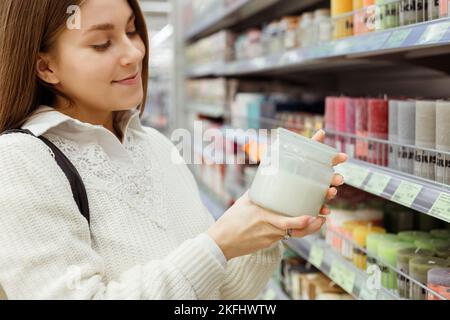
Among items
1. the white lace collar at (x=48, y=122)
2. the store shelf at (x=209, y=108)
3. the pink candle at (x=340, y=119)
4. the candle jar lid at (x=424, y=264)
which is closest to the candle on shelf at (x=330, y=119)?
the pink candle at (x=340, y=119)

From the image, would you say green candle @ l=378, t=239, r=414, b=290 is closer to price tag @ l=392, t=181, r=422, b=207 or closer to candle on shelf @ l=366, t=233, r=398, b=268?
candle on shelf @ l=366, t=233, r=398, b=268

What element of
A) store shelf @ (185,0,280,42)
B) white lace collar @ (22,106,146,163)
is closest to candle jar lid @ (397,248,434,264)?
white lace collar @ (22,106,146,163)

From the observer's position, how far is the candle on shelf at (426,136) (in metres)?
1.39

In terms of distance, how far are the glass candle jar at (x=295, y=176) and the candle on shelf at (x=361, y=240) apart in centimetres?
85

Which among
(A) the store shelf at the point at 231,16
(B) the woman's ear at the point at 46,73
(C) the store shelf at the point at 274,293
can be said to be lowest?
(C) the store shelf at the point at 274,293

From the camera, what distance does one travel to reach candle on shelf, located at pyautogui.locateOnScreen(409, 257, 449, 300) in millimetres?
1431

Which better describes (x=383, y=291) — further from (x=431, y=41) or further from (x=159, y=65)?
(x=159, y=65)

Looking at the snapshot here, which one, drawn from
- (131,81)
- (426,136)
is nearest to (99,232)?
(131,81)

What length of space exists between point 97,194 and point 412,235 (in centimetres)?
97

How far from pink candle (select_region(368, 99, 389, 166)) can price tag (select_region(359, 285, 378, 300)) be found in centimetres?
35

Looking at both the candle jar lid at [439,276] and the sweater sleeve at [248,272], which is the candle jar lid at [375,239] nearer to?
the candle jar lid at [439,276]

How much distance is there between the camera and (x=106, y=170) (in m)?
1.17
